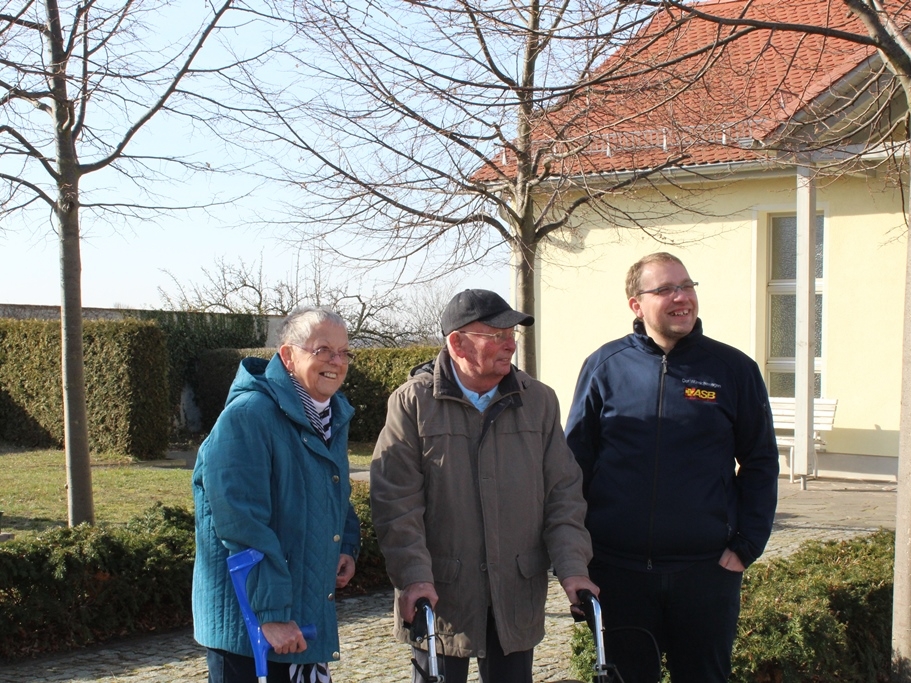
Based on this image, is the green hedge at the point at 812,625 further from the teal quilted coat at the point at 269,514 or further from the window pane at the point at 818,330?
the window pane at the point at 818,330

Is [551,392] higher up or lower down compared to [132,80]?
lower down

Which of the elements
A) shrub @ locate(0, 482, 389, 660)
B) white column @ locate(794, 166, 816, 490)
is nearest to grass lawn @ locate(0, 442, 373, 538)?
shrub @ locate(0, 482, 389, 660)

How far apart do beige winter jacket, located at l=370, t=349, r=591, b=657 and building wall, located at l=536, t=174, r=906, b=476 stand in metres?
8.23

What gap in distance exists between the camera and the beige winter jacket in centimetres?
317

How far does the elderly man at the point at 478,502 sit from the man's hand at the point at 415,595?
0.04 meters

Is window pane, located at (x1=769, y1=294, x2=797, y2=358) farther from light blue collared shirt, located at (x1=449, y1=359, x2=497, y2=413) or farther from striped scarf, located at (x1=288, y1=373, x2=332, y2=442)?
striped scarf, located at (x1=288, y1=373, x2=332, y2=442)

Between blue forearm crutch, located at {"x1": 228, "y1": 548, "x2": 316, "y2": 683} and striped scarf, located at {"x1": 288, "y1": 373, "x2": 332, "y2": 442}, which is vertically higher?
striped scarf, located at {"x1": 288, "y1": 373, "x2": 332, "y2": 442}

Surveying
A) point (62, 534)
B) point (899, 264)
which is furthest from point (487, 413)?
point (899, 264)

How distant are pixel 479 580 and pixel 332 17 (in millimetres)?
4371

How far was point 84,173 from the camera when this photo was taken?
22.5 ft

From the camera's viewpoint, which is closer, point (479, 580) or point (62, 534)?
point (479, 580)

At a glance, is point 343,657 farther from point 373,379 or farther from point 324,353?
point 373,379

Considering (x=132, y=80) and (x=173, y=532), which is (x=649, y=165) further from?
(x=173, y=532)

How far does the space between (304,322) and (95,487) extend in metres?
9.70
